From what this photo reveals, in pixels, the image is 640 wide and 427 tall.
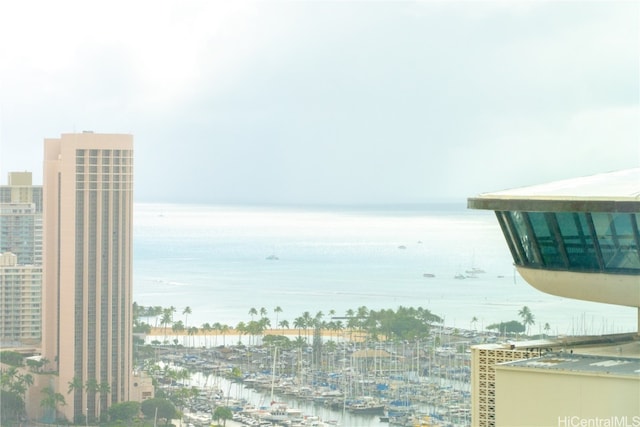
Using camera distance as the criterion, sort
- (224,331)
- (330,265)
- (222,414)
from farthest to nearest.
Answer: (330,265)
(224,331)
(222,414)

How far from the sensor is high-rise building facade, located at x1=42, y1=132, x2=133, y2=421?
53.8ft

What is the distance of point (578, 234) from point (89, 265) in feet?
49.6

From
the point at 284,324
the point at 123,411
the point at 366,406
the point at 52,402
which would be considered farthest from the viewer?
the point at 284,324

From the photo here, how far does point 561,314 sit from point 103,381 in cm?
766

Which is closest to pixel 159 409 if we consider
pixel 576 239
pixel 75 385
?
pixel 75 385

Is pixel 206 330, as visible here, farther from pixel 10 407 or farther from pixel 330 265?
pixel 330 265

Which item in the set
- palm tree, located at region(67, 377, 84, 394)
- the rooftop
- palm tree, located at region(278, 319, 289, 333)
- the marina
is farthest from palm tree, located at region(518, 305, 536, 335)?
the rooftop

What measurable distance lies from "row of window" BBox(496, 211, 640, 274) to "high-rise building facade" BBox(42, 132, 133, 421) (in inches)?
557

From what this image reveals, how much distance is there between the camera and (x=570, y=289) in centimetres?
258

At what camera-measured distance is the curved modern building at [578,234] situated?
2.33 m

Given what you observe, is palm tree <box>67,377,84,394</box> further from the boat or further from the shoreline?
the boat

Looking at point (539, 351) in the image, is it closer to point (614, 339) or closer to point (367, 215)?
point (614, 339)

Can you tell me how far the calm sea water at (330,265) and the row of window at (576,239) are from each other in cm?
1373

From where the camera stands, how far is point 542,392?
2.08 meters
